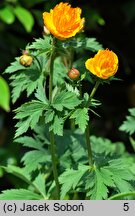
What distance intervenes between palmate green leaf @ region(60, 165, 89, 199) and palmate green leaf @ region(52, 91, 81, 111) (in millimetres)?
251

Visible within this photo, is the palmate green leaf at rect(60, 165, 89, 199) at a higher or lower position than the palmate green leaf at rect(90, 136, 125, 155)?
lower

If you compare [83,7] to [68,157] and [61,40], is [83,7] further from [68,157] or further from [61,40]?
[61,40]

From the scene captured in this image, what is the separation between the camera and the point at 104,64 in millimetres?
1541

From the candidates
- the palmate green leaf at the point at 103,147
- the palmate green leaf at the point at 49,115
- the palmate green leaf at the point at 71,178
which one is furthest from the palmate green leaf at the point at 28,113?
the palmate green leaf at the point at 103,147

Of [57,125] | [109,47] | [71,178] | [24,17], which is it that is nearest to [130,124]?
[71,178]

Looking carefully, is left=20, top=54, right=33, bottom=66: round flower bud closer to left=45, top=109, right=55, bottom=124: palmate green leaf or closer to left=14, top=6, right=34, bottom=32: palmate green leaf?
left=45, top=109, right=55, bottom=124: palmate green leaf

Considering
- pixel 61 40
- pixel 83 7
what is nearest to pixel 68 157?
pixel 61 40

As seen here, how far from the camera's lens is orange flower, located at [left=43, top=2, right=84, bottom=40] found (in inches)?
60.0

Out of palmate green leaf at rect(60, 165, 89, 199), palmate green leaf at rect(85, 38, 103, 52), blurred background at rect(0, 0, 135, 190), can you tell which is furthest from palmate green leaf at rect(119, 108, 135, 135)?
blurred background at rect(0, 0, 135, 190)

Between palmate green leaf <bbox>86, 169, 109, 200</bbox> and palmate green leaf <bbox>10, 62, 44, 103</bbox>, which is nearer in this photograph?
palmate green leaf <bbox>86, 169, 109, 200</bbox>

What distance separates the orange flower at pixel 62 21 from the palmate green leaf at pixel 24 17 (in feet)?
2.94

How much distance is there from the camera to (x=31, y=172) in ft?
6.77

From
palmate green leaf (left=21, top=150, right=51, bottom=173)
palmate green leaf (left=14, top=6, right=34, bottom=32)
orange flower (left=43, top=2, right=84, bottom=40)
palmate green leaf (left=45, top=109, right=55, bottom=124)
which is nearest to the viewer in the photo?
orange flower (left=43, top=2, right=84, bottom=40)

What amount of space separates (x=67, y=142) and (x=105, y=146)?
219mm
